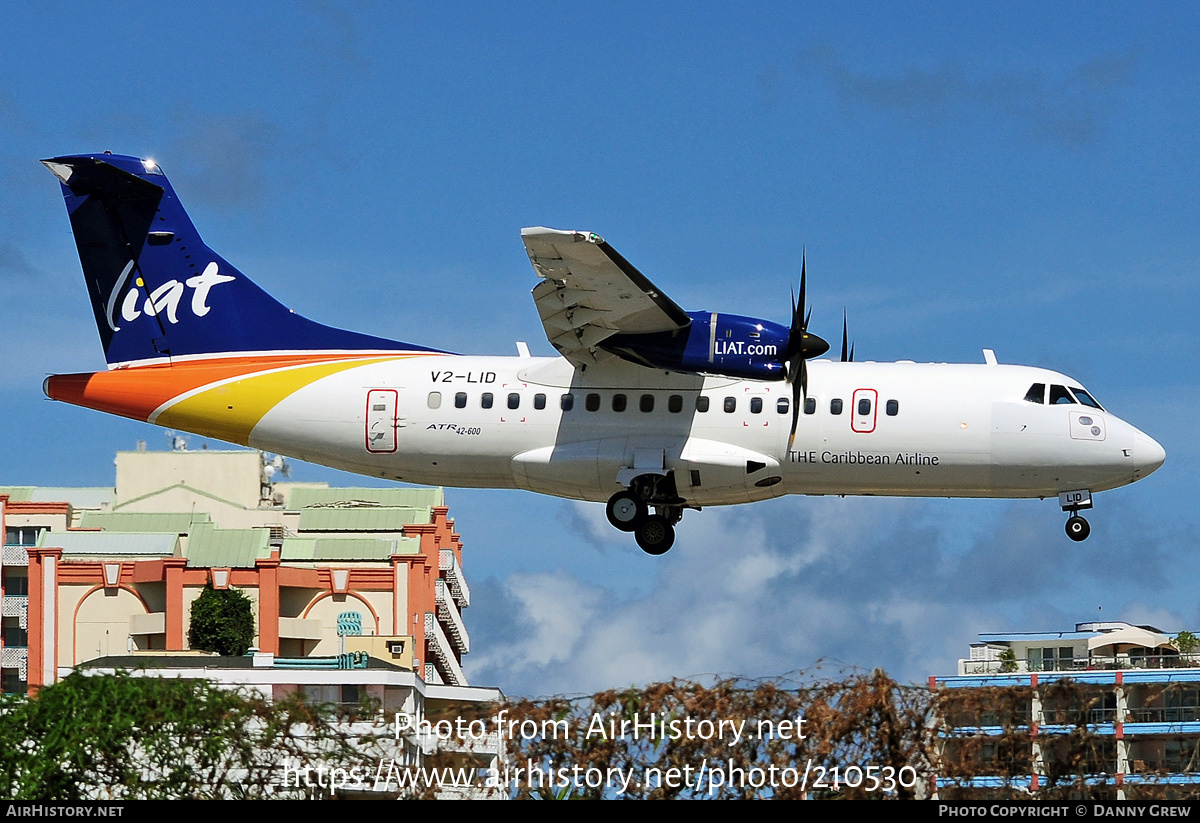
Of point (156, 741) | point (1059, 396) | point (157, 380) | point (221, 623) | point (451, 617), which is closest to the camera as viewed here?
point (156, 741)

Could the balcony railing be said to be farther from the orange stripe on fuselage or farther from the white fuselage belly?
the orange stripe on fuselage

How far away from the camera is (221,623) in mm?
94812

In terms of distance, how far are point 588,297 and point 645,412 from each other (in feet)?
8.60

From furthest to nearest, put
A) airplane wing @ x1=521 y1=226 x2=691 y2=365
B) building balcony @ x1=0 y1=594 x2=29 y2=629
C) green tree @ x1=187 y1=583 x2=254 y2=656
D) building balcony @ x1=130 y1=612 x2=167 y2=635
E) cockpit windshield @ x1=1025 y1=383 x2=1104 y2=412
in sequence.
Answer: building balcony @ x1=130 y1=612 x2=167 y2=635, building balcony @ x1=0 y1=594 x2=29 y2=629, green tree @ x1=187 y1=583 x2=254 y2=656, cockpit windshield @ x1=1025 y1=383 x2=1104 y2=412, airplane wing @ x1=521 y1=226 x2=691 y2=365

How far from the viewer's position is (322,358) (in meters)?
37.9

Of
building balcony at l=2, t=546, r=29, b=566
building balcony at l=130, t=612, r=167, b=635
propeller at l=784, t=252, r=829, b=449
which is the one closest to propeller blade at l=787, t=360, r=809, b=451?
propeller at l=784, t=252, r=829, b=449

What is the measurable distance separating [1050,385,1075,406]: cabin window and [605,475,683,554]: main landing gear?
739cm

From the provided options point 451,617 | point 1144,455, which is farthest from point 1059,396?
point 451,617

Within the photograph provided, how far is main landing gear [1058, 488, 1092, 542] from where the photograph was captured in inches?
1439

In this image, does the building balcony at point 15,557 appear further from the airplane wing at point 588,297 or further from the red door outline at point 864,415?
the red door outline at point 864,415

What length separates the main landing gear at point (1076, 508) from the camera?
120ft

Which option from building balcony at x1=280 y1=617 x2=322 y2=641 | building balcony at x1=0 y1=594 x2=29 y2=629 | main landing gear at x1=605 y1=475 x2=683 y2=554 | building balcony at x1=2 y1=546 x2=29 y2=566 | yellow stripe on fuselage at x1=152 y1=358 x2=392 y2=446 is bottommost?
main landing gear at x1=605 y1=475 x2=683 y2=554

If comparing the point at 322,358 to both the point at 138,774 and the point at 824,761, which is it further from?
the point at 824,761

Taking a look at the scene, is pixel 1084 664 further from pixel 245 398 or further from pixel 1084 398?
pixel 245 398
